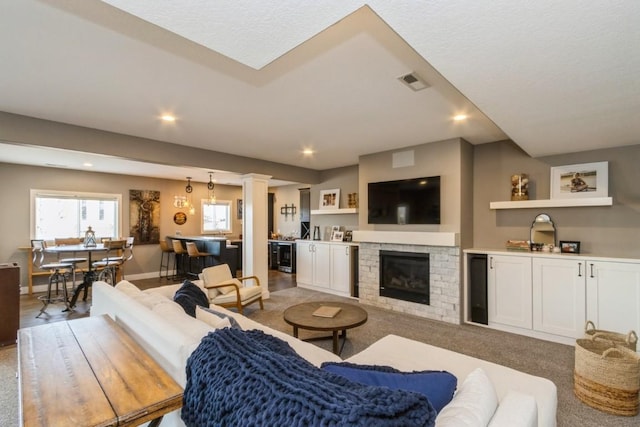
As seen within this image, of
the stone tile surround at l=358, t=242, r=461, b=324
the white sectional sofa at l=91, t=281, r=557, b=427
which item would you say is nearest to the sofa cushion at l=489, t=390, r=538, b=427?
the white sectional sofa at l=91, t=281, r=557, b=427

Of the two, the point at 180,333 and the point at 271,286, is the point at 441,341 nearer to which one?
the point at 180,333

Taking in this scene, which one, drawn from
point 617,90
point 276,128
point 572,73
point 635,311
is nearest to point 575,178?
point 635,311

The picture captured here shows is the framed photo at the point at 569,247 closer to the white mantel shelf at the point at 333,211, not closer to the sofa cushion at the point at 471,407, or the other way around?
the white mantel shelf at the point at 333,211

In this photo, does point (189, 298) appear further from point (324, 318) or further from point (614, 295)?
point (614, 295)

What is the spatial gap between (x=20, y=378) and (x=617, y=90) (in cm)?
364

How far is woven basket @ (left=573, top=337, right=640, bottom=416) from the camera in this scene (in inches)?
86.4

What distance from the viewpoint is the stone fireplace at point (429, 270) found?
412 centimetres

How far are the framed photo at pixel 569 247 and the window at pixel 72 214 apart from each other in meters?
8.16

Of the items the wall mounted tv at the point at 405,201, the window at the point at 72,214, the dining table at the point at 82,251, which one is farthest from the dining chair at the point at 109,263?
the wall mounted tv at the point at 405,201

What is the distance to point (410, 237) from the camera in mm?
4434

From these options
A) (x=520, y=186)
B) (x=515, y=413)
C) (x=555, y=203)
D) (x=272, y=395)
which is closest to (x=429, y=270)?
(x=520, y=186)

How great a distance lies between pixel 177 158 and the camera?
429cm

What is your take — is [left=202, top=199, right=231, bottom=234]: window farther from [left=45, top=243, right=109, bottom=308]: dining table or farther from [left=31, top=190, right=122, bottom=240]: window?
[left=45, top=243, right=109, bottom=308]: dining table

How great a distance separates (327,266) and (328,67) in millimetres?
4176
